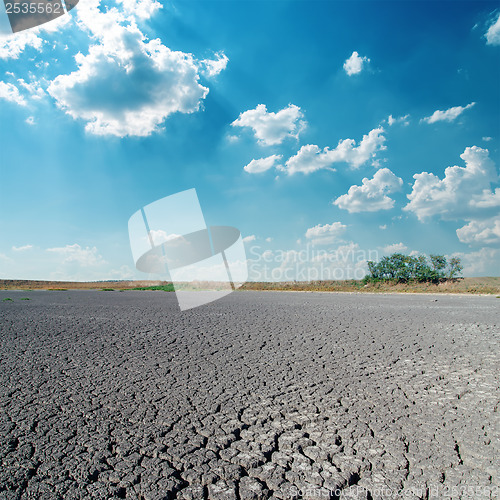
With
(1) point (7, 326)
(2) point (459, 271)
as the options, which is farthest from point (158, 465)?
(2) point (459, 271)

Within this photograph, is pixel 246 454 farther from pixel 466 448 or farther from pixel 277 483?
pixel 466 448

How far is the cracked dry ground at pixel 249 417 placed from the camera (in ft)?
4.98

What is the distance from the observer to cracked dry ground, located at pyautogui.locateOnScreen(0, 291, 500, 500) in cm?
152

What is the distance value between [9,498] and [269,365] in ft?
7.04

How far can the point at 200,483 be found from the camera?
4.92ft

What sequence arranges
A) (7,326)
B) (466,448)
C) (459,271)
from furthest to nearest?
1. (459,271)
2. (7,326)
3. (466,448)

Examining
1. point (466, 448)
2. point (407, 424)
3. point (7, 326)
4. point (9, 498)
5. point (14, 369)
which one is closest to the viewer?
point (9, 498)

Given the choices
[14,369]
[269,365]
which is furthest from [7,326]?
[269,365]

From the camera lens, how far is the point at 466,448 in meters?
1.80

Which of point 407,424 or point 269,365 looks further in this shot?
point 269,365

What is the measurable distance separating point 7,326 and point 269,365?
4.68 m

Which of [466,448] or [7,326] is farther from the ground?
[7,326]

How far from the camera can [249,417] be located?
2125 mm

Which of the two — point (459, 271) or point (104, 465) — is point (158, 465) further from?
point (459, 271)
